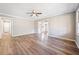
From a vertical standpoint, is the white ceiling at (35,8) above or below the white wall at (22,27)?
above

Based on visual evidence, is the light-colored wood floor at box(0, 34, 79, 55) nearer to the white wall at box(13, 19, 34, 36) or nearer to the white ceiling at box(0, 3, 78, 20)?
the white wall at box(13, 19, 34, 36)

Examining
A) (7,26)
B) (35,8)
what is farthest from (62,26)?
(7,26)

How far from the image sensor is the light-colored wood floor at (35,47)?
6.82 feet

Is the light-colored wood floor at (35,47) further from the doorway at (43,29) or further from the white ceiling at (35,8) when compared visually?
the white ceiling at (35,8)

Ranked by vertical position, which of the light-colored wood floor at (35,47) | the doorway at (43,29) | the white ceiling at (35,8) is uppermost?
the white ceiling at (35,8)

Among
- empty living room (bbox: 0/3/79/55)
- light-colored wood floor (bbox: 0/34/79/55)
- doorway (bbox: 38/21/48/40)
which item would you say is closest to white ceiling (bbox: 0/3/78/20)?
empty living room (bbox: 0/3/79/55)

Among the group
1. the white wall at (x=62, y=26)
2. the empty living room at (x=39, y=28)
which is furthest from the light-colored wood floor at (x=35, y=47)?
the white wall at (x=62, y=26)

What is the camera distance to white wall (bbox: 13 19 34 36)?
6.80ft

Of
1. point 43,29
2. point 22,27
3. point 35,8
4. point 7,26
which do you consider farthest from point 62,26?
point 7,26

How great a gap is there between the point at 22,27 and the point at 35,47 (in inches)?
15.9

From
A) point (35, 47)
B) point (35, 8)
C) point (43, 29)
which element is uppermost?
point (35, 8)

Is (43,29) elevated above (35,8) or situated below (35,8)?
below

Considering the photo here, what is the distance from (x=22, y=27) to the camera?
2.11m

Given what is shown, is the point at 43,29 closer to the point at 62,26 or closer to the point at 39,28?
the point at 39,28
